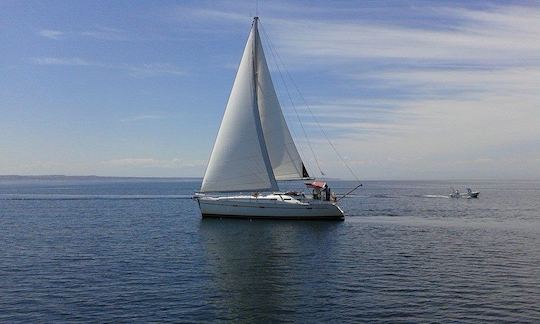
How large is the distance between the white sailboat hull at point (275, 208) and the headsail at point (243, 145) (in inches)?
71.0

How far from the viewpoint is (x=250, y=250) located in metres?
43.2

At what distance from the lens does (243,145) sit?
6166 cm

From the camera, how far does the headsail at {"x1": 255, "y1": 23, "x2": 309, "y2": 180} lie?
63656mm

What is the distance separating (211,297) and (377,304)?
879 cm

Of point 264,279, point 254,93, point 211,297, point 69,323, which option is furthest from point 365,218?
point 69,323

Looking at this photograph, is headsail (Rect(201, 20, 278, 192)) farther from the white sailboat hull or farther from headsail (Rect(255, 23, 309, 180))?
the white sailboat hull

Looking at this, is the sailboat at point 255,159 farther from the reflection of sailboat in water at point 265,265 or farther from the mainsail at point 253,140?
the reflection of sailboat in water at point 265,265

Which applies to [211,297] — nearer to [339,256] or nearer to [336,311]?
[336,311]

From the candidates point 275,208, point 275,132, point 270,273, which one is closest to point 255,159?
point 275,132

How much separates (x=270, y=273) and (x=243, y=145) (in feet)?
97.7

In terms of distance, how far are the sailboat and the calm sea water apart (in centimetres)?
363

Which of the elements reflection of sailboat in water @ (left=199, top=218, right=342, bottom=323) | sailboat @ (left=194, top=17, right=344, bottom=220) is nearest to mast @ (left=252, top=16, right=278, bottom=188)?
sailboat @ (left=194, top=17, right=344, bottom=220)

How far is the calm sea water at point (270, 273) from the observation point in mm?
24734

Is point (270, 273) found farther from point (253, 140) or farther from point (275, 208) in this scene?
point (253, 140)
